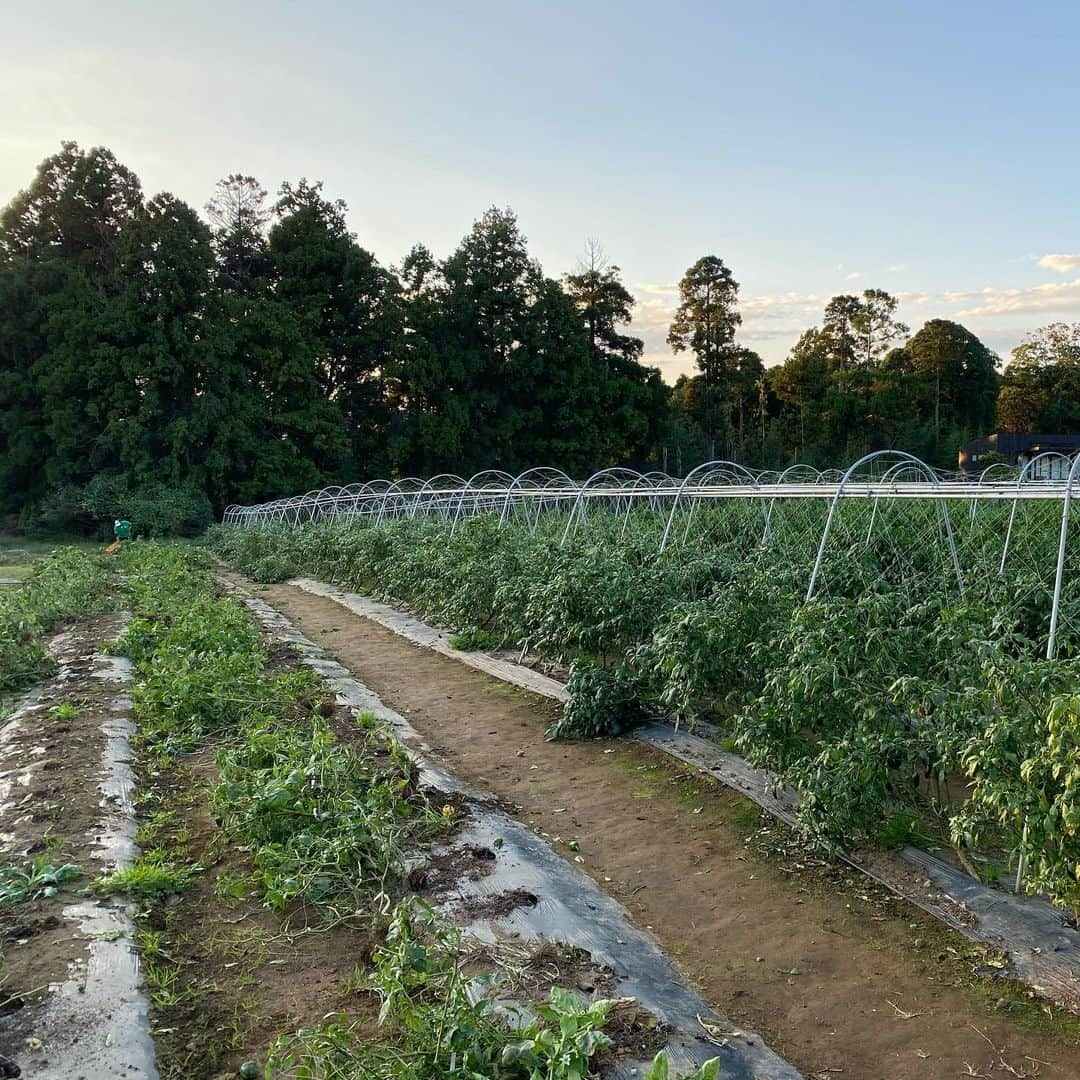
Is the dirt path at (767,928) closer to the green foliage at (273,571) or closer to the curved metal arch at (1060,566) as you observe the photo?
the curved metal arch at (1060,566)

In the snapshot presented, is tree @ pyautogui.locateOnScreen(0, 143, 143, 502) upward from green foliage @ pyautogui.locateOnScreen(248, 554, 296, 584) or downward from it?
upward

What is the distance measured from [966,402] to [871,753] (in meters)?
45.3

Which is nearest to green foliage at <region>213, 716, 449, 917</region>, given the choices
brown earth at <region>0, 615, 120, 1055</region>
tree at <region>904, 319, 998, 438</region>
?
brown earth at <region>0, 615, 120, 1055</region>

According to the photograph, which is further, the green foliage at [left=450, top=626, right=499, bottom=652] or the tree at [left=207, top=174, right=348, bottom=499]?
the tree at [left=207, top=174, right=348, bottom=499]

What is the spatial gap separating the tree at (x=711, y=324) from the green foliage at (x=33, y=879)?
35757mm

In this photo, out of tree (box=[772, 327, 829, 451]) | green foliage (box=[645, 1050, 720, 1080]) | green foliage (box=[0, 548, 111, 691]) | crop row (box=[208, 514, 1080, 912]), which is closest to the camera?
green foliage (box=[645, 1050, 720, 1080])

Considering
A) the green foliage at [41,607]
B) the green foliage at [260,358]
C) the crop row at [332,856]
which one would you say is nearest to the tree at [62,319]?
the green foliage at [260,358]

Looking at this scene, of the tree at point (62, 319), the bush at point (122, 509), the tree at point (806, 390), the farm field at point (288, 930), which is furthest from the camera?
the tree at point (806, 390)

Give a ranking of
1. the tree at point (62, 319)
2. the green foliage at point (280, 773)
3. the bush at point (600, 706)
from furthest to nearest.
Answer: the tree at point (62, 319)
the bush at point (600, 706)
the green foliage at point (280, 773)

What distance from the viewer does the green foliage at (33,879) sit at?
120 inches

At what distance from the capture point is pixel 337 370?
3272 cm

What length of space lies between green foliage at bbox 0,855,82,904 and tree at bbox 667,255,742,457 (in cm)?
3576

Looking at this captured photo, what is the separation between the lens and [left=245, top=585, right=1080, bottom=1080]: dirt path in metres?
2.58

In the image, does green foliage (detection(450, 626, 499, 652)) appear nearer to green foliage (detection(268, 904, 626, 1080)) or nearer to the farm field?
the farm field
